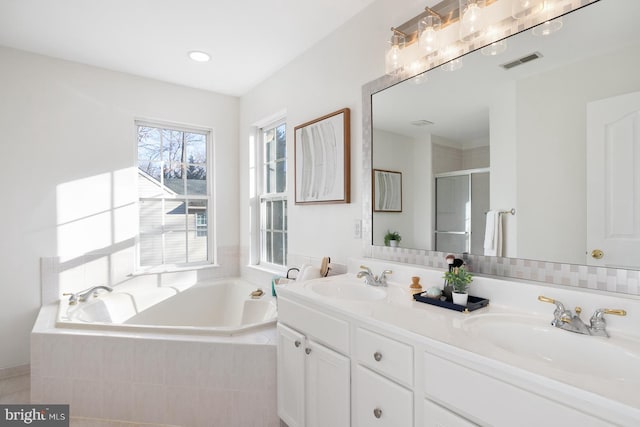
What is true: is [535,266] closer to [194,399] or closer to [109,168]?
[194,399]

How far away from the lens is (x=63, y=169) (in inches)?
106

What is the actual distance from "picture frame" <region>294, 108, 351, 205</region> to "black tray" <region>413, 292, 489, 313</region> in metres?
0.93

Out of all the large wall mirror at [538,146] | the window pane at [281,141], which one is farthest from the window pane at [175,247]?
the large wall mirror at [538,146]

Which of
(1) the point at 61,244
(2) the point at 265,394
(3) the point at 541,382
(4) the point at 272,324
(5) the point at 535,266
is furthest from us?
(1) the point at 61,244

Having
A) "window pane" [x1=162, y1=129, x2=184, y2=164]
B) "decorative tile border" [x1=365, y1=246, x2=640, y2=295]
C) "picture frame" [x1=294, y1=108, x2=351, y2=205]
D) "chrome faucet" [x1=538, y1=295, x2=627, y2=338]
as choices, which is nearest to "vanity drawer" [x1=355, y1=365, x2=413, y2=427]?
"chrome faucet" [x1=538, y1=295, x2=627, y2=338]

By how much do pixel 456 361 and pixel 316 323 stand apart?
2.20 ft

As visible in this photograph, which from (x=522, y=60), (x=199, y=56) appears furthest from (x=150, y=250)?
(x=522, y=60)

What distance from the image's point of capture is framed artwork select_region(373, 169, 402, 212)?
1.85 metres

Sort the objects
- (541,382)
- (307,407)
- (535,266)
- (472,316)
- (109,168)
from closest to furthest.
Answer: (541,382) → (472,316) → (535,266) → (307,407) → (109,168)

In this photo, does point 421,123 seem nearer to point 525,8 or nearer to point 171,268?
point 525,8

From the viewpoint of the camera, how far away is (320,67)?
7.90 ft

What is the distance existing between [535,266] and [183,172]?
3.13m

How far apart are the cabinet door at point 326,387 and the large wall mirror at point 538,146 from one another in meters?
0.73

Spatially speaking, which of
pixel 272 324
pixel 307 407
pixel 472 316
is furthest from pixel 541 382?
pixel 272 324
